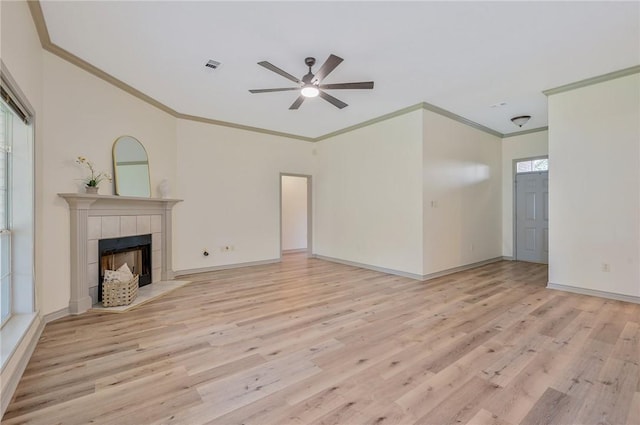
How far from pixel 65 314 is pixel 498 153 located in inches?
320

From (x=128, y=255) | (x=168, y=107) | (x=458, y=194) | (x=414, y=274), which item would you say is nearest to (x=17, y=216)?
(x=128, y=255)

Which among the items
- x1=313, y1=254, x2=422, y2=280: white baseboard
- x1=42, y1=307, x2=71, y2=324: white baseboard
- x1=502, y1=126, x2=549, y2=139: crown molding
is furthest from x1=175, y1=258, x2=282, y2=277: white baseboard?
x1=502, y1=126, x2=549, y2=139: crown molding

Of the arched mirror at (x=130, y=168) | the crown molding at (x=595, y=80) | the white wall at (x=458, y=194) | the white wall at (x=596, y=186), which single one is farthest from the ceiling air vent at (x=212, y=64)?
the white wall at (x=596, y=186)

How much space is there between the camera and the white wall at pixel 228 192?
5258 millimetres

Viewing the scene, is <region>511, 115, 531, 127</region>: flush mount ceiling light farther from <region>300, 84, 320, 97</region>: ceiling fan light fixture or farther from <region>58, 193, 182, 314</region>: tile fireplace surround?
<region>58, 193, 182, 314</region>: tile fireplace surround

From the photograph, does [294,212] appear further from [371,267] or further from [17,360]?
[17,360]

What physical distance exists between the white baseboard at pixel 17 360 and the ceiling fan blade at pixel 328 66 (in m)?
3.40

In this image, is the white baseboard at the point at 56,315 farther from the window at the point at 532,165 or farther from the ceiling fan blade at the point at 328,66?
the window at the point at 532,165

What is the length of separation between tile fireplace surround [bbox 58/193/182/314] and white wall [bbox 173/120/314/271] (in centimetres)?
36

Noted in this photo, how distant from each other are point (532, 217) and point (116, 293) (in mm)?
7726

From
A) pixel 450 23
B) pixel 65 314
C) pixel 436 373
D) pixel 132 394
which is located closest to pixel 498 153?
→ pixel 450 23

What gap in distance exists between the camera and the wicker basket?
3488mm

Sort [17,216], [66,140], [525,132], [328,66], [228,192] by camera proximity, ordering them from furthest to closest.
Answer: [525,132]
[228,192]
[66,140]
[328,66]
[17,216]

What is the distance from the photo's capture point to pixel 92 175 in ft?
11.8
